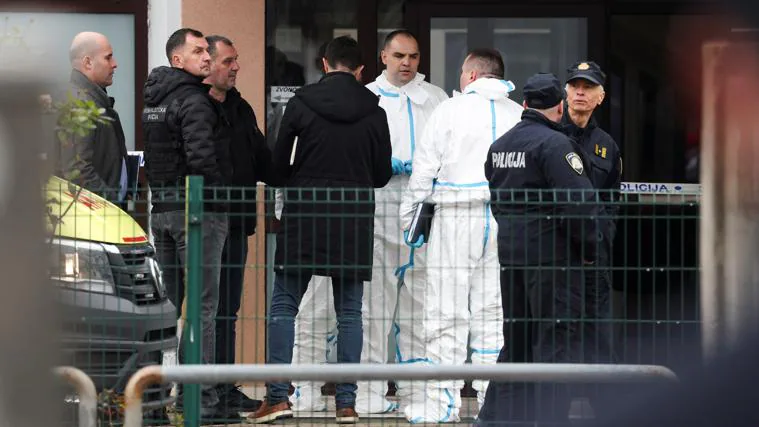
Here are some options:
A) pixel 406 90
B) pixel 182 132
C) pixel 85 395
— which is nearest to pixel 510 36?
pixel 406 90

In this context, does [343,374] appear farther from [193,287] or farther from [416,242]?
[416,242]

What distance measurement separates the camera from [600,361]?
7.34m

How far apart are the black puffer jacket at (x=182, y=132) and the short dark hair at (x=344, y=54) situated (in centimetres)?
73

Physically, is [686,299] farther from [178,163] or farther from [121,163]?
[121,163]

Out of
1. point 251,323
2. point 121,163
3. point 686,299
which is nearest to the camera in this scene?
point 686,299

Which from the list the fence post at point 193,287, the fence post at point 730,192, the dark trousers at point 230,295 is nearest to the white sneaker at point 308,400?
the dark trousers at point 230,295

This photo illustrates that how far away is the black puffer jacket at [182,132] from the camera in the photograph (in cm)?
885

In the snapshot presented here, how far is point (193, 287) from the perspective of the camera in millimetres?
7367

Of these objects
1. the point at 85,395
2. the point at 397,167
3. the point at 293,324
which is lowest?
the point at 85,395

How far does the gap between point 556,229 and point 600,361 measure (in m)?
0.68

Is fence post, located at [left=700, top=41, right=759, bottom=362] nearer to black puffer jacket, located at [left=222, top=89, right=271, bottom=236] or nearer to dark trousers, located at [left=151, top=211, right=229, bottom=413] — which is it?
dark trousers, located at [left=151, top=211, right=229, bottom=413]

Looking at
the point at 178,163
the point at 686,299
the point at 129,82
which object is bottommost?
the point at 686,299

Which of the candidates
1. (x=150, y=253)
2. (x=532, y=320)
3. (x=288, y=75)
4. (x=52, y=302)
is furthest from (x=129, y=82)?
(x=52, y=302)

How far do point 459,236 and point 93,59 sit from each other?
2.61 meters
